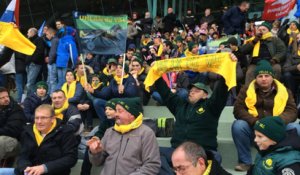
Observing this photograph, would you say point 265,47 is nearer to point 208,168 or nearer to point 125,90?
point 125,90

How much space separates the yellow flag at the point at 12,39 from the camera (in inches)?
268

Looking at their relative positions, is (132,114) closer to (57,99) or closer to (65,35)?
(57,99)

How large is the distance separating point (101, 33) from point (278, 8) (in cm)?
351

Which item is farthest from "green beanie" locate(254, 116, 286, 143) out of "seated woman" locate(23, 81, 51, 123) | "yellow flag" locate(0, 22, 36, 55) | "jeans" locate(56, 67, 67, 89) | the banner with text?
"jeans" locate(56, 67, 67, 89)

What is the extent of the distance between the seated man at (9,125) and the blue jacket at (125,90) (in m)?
1.91

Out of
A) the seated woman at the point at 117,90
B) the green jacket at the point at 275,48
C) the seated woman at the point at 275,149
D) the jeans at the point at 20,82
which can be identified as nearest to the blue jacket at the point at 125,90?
the seated woman at the point at 117,90

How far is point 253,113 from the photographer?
17.1ft

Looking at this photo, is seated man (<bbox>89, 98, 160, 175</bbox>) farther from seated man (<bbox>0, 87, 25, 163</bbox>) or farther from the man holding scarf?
the man holding scarf

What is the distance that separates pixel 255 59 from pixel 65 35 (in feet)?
14.5

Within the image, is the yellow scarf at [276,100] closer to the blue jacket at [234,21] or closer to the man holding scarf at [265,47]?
the man holding scarf at [265,47]

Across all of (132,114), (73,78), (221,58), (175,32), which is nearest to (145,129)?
(132,114)

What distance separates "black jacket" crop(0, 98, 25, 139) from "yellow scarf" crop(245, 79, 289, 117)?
2.90 metres

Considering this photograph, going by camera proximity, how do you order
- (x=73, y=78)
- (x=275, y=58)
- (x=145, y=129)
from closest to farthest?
1. (x=145, y=129)
2. (x=275, y=58)
3. (x=73, y=78)

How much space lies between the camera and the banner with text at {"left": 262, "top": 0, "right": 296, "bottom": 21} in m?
8.55
